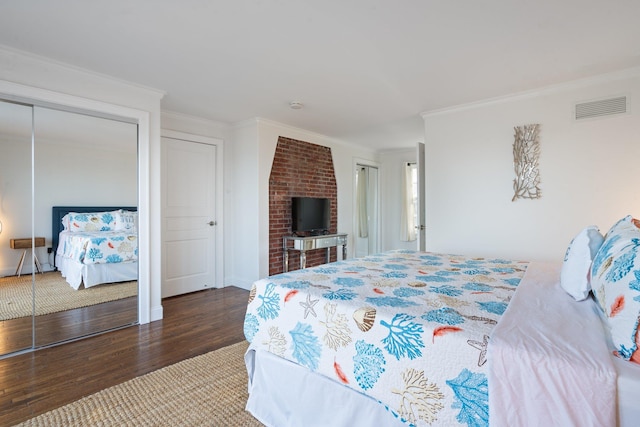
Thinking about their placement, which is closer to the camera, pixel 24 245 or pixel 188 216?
pixel 24 245

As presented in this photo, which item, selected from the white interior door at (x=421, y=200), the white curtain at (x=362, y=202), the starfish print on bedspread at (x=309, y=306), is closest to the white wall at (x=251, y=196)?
the white interior door at (x=421, y=200)

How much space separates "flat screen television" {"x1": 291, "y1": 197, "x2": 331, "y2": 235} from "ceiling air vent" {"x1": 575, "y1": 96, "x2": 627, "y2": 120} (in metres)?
3.30

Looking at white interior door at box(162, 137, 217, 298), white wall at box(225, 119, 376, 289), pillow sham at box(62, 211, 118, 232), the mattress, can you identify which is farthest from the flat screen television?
the mattress

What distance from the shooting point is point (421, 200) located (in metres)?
4.17

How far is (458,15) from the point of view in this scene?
79.4 inches

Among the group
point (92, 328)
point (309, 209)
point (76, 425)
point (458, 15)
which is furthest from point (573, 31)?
point (92, 328)

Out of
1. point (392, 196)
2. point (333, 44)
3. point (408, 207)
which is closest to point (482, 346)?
point (333, 44)

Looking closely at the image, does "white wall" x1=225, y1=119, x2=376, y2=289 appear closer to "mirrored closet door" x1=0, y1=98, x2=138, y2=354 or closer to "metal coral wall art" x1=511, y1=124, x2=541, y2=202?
Result: "mirrored closet door" x1=0, y1=98, x2=138, y2=354

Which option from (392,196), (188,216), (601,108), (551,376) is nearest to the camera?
(551,376)

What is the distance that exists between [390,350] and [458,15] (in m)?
2.04

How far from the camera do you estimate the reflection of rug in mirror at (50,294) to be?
255 cm

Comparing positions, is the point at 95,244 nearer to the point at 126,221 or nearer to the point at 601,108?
the point at 126,221

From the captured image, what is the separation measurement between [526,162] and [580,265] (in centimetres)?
205

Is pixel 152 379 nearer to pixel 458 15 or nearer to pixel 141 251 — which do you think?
pixel 141 251
